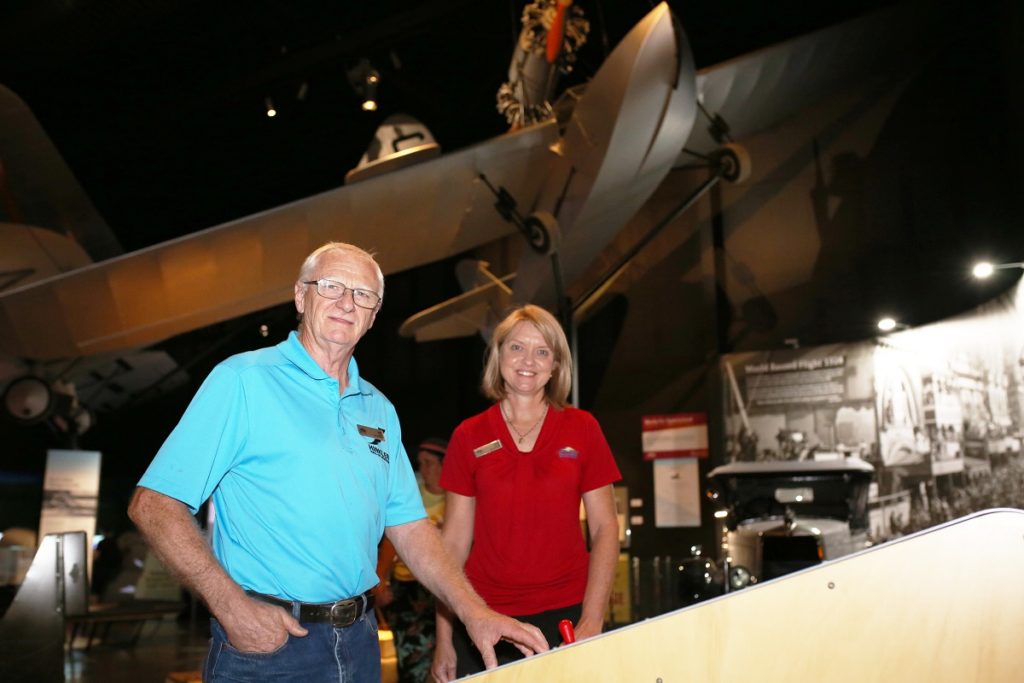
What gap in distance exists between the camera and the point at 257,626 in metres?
1.69

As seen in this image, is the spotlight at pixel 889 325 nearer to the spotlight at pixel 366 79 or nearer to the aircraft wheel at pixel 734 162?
the aircraft wheel at pixel 734 162

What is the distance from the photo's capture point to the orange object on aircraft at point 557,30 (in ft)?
27.4

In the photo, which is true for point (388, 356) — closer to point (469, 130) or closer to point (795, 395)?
point (469, 130)

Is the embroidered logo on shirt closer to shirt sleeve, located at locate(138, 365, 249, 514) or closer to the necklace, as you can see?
shirt sleeve, located at locate(138, 365, 249, 514)

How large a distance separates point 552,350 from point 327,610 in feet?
4.44

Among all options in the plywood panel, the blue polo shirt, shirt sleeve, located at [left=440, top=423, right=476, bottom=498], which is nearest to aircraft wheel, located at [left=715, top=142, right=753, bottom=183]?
shirt sleeve, located at [left=440, top=423, right=476, bottom=498]

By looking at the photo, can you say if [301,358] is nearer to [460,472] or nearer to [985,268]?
[460,472]

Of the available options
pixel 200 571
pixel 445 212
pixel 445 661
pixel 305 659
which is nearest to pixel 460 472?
pixel 445 661

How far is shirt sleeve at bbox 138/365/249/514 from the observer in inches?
67.9

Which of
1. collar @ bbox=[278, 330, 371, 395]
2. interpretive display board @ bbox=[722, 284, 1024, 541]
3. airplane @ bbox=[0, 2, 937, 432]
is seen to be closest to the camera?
collar @ bbox=[278, 330, 371, 395]

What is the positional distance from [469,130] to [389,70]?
198cm

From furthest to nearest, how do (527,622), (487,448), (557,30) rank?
(557,30) < (487,448) < (527,622)

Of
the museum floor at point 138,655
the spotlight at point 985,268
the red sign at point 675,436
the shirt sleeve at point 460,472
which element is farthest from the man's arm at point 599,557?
the red sign at point 675,436

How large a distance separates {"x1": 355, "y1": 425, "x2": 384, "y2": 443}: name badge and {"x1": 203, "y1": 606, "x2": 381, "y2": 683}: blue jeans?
16.8 inches
